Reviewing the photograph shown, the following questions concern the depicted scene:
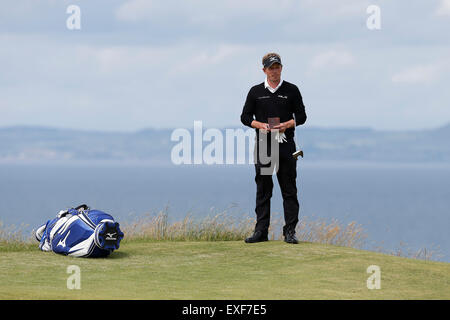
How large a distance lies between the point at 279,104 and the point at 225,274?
9.11ft

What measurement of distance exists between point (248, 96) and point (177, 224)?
3044mm

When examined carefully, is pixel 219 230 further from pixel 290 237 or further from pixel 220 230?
pixel 290 237

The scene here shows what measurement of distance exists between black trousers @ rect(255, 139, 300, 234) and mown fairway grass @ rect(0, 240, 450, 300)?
0.41m

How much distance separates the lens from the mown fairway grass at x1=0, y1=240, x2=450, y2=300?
27.2 feet

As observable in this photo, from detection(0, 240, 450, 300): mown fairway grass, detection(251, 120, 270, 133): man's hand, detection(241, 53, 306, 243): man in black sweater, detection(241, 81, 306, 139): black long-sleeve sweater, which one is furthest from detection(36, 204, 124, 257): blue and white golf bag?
detection(241, 81, 306, 139): black long-sleeve sweater

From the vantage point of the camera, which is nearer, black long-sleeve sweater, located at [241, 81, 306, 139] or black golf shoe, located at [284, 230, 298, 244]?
black long-sleeve sweater, located at [241, 81, 306, 139]

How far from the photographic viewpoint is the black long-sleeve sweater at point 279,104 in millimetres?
11062

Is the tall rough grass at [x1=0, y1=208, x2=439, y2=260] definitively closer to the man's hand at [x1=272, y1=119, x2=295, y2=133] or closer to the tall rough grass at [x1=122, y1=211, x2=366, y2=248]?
the tall rough grass at [x1=122, y1=211, x2=366, y2=248]

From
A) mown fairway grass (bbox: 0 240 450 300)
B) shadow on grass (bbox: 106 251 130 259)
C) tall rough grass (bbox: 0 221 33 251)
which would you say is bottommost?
mown fairway grass (bbox: 0 240 450 300)

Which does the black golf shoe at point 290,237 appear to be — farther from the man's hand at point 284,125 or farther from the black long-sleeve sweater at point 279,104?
the man's hand at point 284,125

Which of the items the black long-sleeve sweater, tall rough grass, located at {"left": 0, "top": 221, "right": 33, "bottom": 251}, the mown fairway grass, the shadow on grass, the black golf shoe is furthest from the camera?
tall rough grass, located at {"left": 0, "top": 221, "right": 33, "bottom": 251}

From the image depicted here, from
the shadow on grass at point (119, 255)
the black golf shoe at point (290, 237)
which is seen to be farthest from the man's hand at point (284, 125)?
the shadow on grass at point (119, 255)

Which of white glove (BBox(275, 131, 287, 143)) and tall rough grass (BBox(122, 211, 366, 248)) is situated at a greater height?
white glove (BBox(275, 131, 287, 143))

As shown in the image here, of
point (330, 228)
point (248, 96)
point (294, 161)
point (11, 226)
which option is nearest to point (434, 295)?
point (294, 161)
